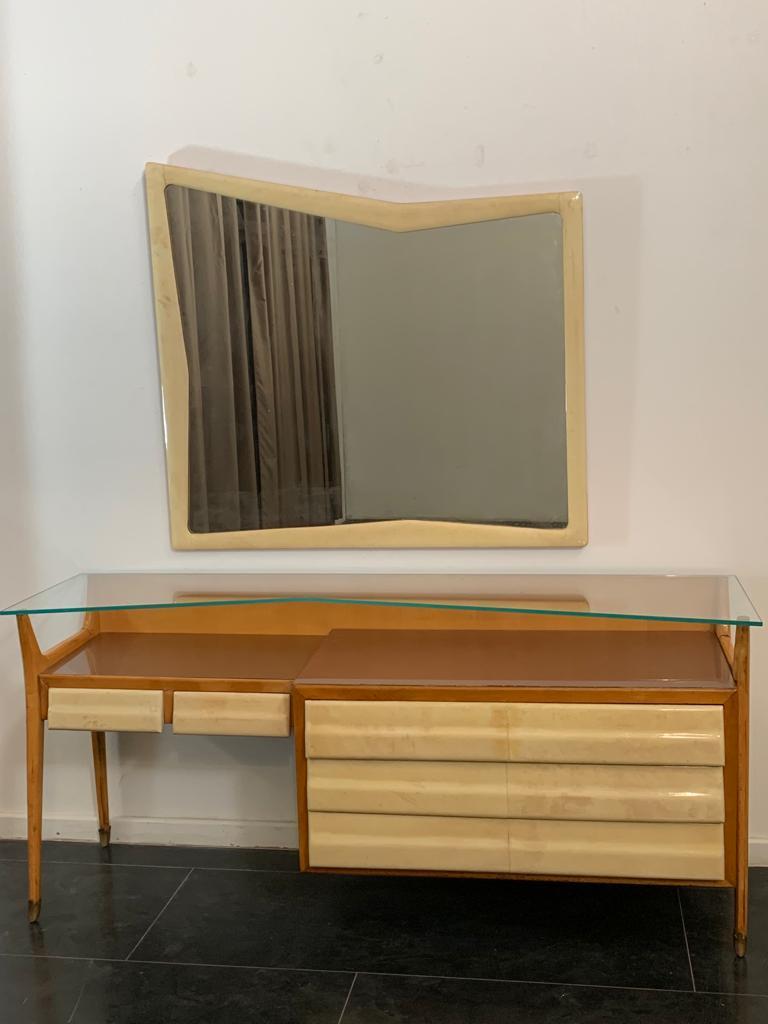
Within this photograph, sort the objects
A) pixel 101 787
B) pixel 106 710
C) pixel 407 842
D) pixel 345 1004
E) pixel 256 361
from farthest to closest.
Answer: pixel 101 787, pixel 256 361, pixel 106 710, pixel 407 842, pixel 345 1004

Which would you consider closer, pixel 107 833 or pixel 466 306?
pixel 466 306

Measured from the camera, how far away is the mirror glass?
230 centimetres

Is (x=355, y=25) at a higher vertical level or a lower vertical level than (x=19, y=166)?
higher

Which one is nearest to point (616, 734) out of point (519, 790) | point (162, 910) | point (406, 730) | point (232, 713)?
point (519, 790)

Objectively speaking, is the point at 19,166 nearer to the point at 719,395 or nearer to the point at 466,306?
the point at 466,306

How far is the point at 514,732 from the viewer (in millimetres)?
1961

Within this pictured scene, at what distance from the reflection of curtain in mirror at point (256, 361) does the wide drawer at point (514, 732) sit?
59 cm

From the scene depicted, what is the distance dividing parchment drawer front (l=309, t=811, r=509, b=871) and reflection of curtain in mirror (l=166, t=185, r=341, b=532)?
736 millimetres

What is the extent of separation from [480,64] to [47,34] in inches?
41.3

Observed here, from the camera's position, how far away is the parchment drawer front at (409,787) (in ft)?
6.50

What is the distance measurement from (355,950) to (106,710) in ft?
2.39

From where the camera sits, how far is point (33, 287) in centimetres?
251

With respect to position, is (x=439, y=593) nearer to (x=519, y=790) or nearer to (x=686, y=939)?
(x=519, y=790)

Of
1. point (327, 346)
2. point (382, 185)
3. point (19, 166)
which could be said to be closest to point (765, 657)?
point (327, 346)
